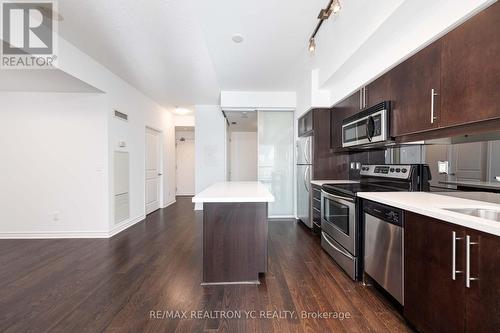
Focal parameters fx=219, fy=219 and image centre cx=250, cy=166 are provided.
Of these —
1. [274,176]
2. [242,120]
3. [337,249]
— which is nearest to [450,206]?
[337,249]

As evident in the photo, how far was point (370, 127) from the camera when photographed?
234 centimetres

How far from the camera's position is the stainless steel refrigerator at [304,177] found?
371 cm

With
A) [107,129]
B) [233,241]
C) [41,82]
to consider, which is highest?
[41,82]

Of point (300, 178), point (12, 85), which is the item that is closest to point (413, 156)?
point (300, 178)

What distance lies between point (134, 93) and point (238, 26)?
3018 millimetres

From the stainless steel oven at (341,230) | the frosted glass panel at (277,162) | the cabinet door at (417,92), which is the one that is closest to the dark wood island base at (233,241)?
the stainless steel oven at (341,230)

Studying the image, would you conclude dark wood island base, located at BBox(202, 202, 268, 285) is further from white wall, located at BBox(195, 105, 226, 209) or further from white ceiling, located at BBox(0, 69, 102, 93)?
white wall, located at BBox(195, 105, 226, 209)

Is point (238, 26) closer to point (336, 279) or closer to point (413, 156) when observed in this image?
point (413, 156)

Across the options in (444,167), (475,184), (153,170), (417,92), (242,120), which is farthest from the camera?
(242,120)

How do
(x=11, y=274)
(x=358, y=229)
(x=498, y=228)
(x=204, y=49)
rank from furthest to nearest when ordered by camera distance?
(x=204, y=49) < (x=11, y=274) < (x=358, y=229) < (x=498, y=228)

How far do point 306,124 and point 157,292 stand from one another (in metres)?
3.28

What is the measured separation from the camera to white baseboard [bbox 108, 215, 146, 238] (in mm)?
3598

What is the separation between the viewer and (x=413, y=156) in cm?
223

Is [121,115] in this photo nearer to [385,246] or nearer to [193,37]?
[193,37]
